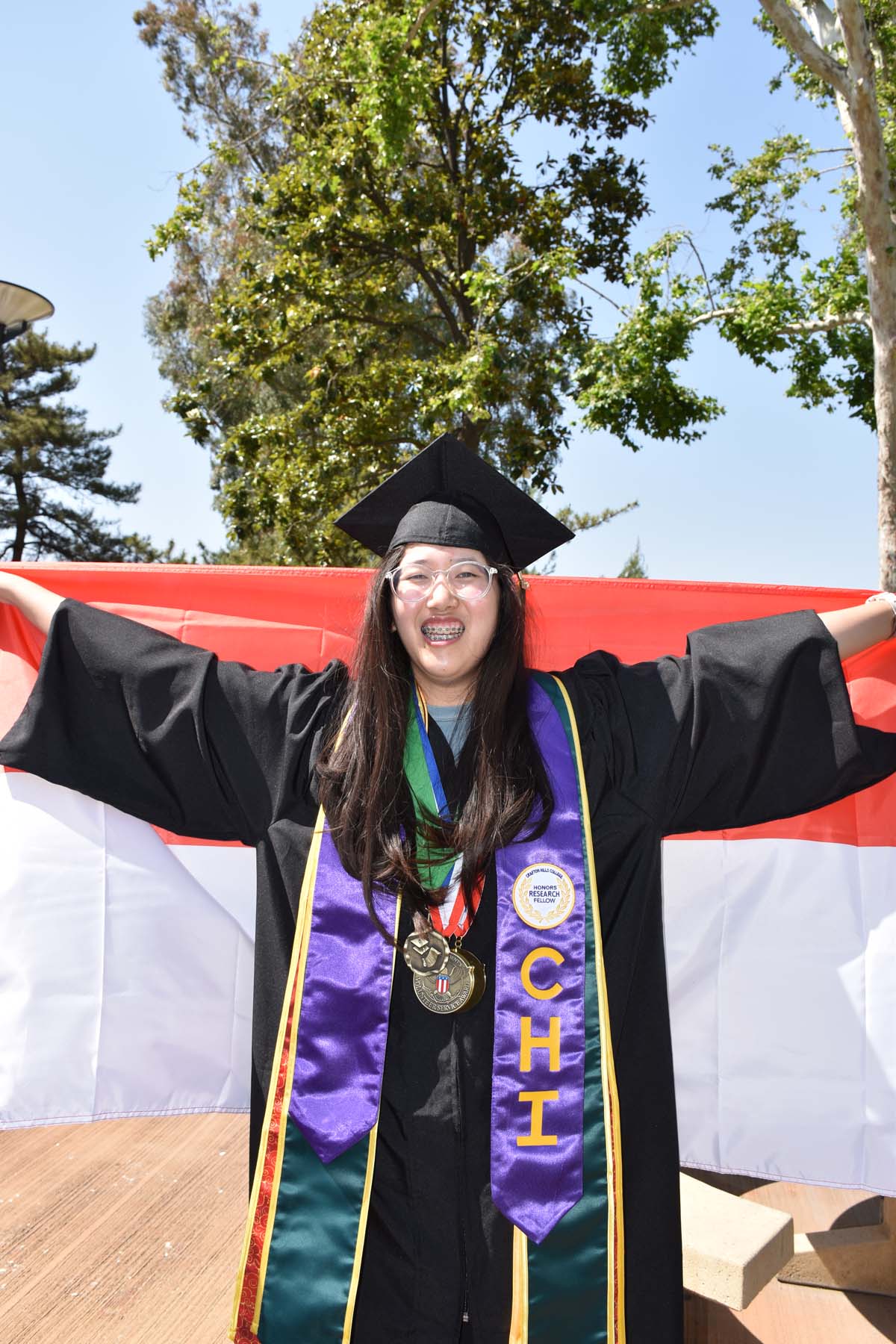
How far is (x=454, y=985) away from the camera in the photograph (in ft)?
6.56

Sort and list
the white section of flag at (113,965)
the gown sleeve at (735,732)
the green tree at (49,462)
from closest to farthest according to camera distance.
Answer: the gown sleeve at (735,732) < the white section of flag at (113,965) < the green tree at (49,462)

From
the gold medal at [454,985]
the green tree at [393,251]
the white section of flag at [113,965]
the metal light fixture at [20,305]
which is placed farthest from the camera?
the green tree at [393,251]

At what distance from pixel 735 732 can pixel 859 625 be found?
1.39 ft

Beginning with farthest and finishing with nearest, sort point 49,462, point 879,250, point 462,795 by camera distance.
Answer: point 49,462
point 879,250
point 462,795

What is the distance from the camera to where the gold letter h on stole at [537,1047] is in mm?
1954

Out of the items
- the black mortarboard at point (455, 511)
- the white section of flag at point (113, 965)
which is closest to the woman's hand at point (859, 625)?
the black mortarboard at point (455, 511)

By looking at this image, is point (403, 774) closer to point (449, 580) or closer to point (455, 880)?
point (455, 880)

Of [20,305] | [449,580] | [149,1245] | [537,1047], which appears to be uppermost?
[20,305]

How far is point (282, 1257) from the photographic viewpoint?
6.51ft

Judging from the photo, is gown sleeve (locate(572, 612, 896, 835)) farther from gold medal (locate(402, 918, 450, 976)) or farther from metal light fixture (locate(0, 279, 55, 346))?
metal light fixture (locate(0, 279, 55, 346))

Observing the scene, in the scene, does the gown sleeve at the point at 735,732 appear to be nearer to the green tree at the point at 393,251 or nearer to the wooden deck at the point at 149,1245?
the wooden deck at the point at 149,1245

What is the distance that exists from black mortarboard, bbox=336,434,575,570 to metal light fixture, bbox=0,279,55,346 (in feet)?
20.2

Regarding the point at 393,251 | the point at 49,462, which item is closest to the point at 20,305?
the point at 393,251

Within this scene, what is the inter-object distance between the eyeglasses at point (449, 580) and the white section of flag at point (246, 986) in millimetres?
1017
